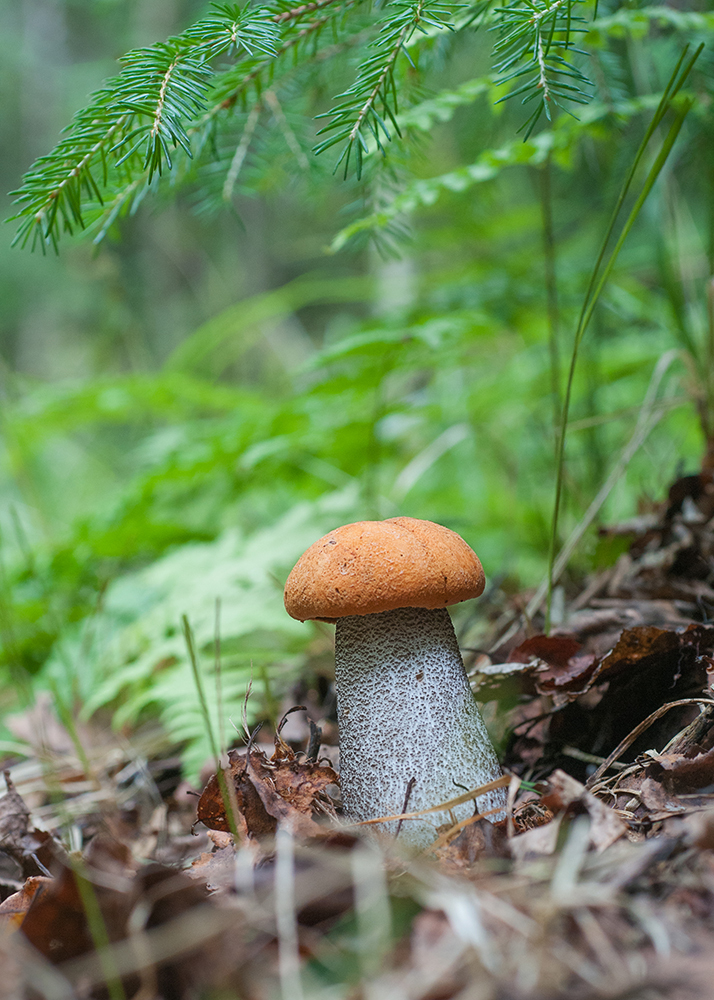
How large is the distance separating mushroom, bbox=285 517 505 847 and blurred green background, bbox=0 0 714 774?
386mm

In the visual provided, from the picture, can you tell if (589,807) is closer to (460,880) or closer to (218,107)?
(460,880)

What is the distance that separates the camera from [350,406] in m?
4.48

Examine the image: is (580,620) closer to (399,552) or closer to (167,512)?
(399,552)

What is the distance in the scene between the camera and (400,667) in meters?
1.64

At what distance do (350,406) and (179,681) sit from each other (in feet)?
7.68

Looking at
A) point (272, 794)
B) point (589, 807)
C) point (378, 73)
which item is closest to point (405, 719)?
point (272, 794)

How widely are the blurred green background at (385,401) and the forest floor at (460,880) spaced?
0.50 metres

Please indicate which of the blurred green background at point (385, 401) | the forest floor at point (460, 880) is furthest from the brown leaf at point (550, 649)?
the blurred green background at point (385, 401)

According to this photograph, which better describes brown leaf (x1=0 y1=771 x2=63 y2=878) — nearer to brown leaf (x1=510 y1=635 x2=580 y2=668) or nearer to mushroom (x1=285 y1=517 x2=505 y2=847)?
mushroom (x1=285 y1=517 x2=505 y2=847)

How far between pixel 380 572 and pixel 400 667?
0.30m

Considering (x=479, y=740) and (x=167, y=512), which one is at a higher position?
(x=167, y=512)

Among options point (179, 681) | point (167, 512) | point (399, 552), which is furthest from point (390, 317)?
point (399, 552)

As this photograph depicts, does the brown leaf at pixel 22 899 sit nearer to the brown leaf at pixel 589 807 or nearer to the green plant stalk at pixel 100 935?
the green plant stalk at pixel 100 935

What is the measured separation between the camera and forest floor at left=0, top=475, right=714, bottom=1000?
0.91m
